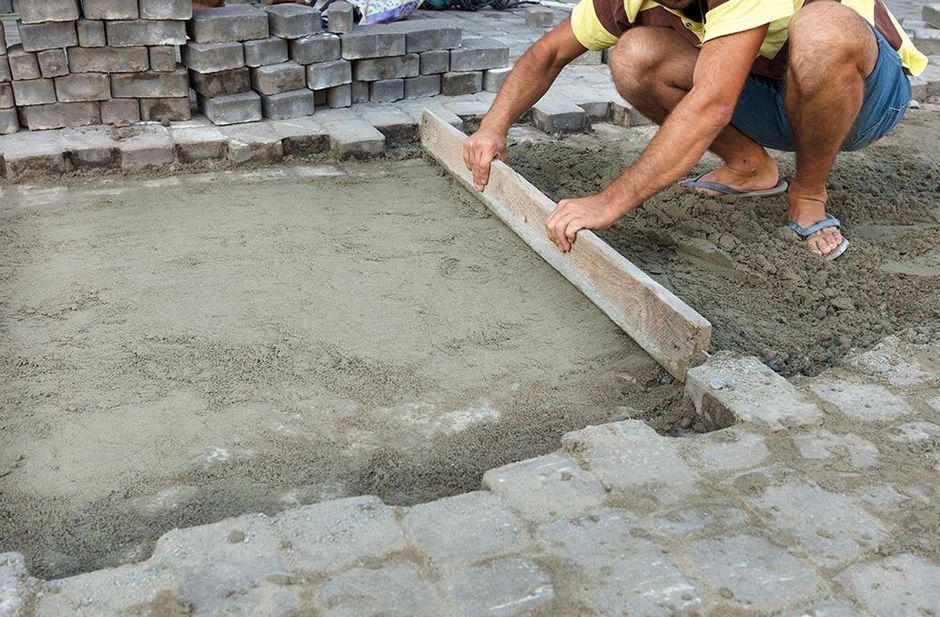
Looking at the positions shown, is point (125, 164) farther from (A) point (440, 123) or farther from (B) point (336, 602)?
(B) point (336, 602)

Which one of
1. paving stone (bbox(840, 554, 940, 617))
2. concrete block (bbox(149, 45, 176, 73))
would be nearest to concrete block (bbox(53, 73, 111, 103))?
concrete block (bbox(149, 45, 176, 73))

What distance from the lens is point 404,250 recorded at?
11.8 feet

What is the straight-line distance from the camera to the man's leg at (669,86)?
11.6 ft

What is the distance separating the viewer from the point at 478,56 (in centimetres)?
548

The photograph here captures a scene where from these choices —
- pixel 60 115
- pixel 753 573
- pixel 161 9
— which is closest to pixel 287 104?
pixel 161 9

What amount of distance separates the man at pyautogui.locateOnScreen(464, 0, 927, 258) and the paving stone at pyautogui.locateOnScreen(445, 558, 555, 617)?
140 cm

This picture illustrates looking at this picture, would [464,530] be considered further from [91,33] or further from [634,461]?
[91,33]

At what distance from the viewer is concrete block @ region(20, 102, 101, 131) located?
457 centimetres

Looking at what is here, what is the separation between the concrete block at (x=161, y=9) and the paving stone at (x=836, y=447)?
146 inches

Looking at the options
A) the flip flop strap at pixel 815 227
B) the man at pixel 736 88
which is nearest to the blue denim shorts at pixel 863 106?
the man at pixel 736 88

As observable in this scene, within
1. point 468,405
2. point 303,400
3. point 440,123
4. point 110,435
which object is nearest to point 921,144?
point 440,123

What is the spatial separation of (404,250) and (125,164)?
167 cm

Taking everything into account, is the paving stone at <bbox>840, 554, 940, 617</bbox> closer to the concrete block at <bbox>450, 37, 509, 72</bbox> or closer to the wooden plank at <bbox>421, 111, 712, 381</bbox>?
the wooden plank at <bbox>421, 111, 712, 381</bbox>

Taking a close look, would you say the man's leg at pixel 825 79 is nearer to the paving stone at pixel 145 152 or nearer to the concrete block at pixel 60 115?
the paving stone at pixel 145 152
